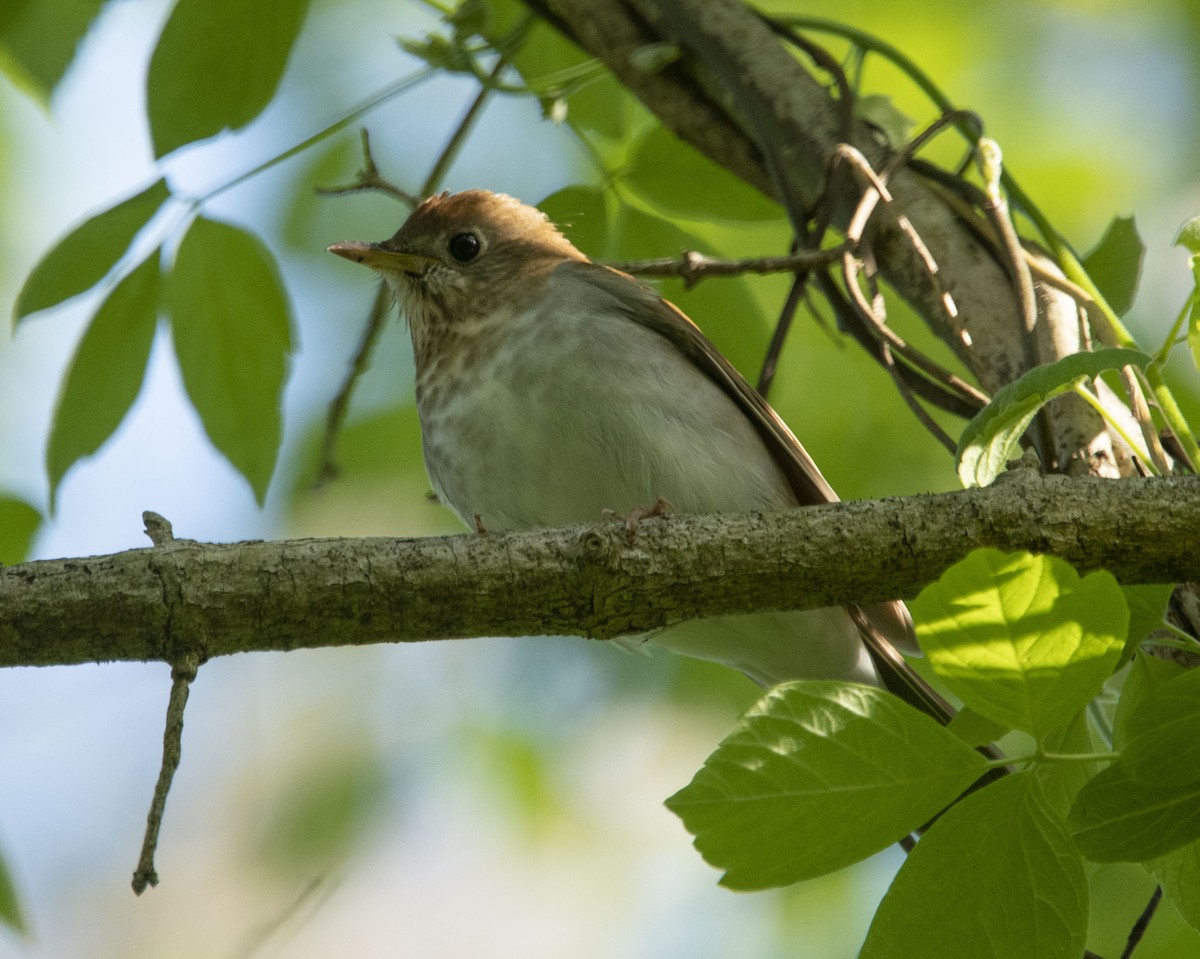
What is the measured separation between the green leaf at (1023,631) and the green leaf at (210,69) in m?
1.94

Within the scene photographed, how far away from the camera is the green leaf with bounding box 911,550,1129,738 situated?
1511mm

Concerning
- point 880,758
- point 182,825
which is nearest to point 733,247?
point 880,758

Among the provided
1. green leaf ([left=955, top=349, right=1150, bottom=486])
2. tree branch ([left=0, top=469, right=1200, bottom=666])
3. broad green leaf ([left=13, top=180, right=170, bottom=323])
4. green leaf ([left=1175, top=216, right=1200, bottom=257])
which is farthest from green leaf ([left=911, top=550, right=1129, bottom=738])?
broad green leaf ([left=13, top=180, right=170, bottom=323])

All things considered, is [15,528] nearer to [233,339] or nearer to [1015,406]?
[233,339]

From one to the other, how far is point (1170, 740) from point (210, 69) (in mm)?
2276

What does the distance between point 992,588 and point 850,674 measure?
2.17 metres

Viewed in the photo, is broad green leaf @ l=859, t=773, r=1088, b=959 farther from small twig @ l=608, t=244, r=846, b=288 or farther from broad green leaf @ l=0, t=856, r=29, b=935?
broad green leaf @ l=0, t=856, r=29, b=935

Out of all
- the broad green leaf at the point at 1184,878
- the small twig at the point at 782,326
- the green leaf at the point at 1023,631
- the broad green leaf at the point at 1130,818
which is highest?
the small twig at the point at 782,326

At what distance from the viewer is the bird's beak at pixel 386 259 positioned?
4246mm

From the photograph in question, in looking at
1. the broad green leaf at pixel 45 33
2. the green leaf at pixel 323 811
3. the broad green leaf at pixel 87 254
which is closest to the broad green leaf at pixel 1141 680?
the broad green leaf at pixel 87 254

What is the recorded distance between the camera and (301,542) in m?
2.28

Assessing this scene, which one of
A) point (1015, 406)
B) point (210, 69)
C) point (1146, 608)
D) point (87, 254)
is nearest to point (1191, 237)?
point (1015, 406)

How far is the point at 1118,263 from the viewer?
2984 millimetres

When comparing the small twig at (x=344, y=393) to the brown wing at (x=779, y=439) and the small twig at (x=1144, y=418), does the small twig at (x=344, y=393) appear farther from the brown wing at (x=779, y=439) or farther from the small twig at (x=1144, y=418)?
the small twig at (x=1144, y=418)
